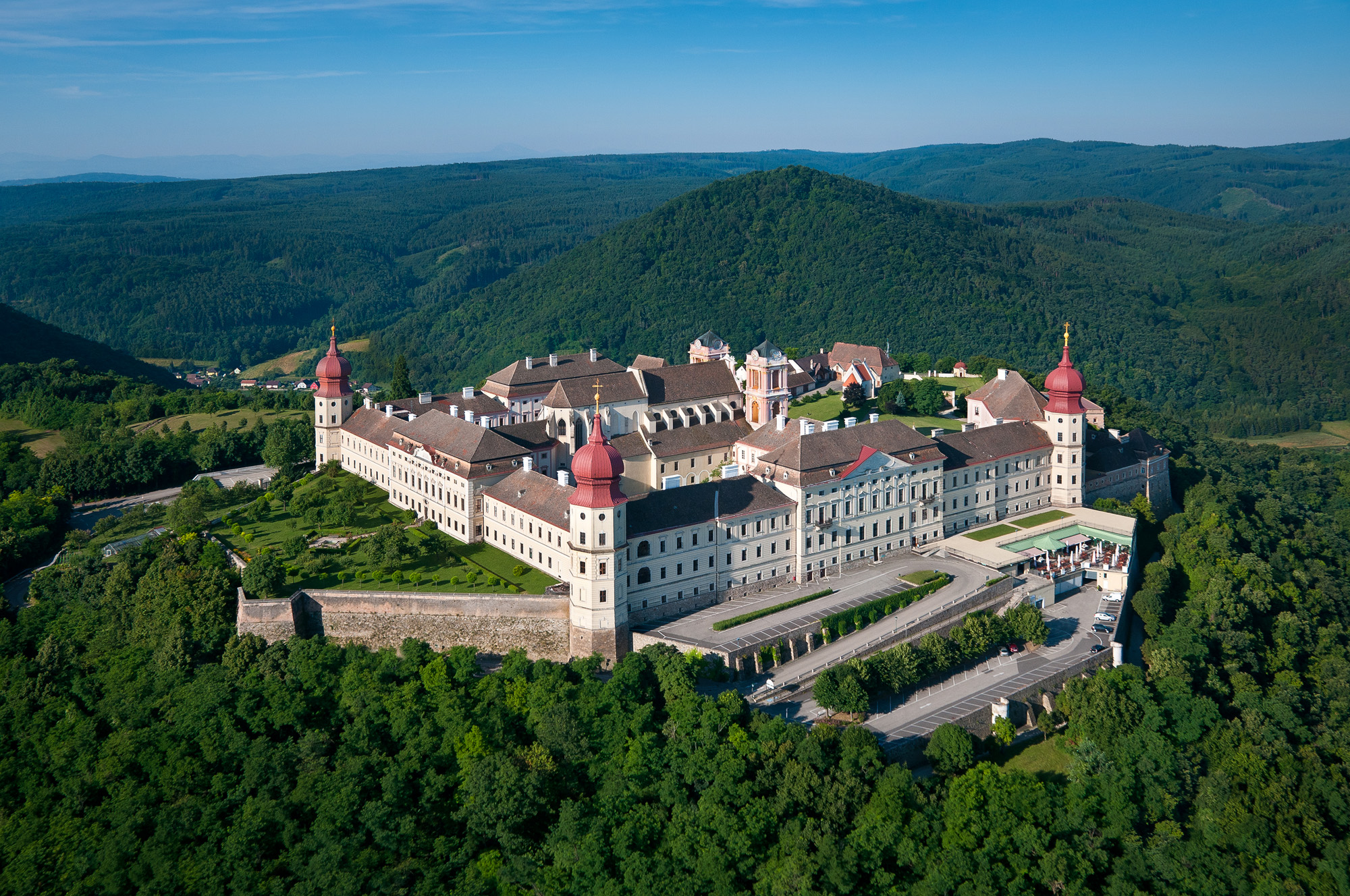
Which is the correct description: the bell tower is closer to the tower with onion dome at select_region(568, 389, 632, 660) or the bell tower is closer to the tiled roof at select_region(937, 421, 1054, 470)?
the tiled roof at select_region(937, 421, 1054, 470)

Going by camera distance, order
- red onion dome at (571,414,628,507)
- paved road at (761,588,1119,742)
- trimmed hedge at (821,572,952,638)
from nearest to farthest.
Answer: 1. paved road at (761,588,1119,742)
2. red onion dome at (571,414,628,507)
3. trimmed hedge at (821,572,952,638)

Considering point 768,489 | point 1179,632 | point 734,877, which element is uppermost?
point 768,489

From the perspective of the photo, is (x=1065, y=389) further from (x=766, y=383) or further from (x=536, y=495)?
(x=536, y=495)

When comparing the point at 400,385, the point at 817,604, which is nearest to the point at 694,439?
the point at 817,604

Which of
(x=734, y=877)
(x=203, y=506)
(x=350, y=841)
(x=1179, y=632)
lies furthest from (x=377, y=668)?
(x=1179, y=632)

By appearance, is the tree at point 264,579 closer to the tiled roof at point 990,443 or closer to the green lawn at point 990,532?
the tiled roof at point 990,443

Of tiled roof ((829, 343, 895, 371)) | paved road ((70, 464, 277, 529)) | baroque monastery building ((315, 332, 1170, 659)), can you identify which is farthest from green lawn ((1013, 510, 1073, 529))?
paved road ((70, 464, 277, 529))

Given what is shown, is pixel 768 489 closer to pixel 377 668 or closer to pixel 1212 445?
pixel 377 668
